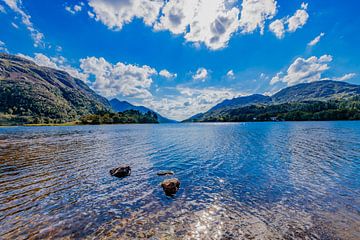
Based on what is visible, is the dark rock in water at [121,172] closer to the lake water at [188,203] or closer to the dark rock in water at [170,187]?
the lake water at [188,203]

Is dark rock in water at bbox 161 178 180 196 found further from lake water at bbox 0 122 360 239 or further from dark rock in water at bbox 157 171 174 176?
dark rock in water at bbox 157 171 174 176

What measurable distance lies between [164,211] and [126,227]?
3090 mm

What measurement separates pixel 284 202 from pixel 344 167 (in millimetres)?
17600

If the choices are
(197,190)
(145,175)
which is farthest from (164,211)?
(145,175)

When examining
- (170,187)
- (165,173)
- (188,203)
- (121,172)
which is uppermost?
(121,172)

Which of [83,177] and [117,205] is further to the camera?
[83,177]

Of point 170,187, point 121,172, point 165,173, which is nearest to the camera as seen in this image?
point 170,187

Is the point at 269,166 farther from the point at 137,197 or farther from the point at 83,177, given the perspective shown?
the point at 83,177

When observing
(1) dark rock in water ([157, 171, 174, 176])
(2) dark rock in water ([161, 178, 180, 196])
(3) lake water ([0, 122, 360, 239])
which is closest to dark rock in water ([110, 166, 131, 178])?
(3) lake water ([0, 122, 360, 239])

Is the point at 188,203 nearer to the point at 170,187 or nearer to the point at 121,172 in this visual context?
the point at 170,187

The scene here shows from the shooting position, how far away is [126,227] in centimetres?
1196

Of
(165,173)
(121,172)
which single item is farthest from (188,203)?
(121,172)

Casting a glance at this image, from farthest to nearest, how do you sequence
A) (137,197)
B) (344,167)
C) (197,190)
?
(344,167)
(197,190)
(137,197)

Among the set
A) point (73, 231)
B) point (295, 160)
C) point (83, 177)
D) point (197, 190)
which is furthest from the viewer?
point (295, 160)
